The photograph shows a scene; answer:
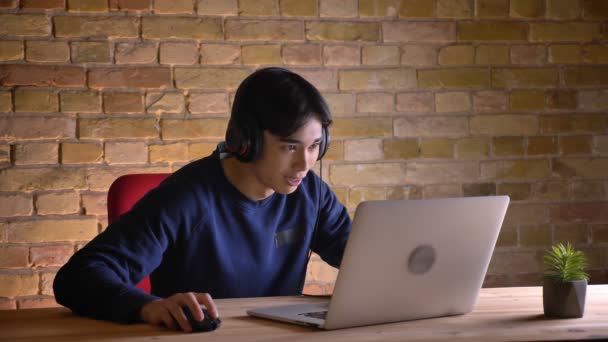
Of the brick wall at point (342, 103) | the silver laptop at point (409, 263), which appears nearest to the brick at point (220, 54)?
the brick wall at point (342, 103)

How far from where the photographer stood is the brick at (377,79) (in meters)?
2.82

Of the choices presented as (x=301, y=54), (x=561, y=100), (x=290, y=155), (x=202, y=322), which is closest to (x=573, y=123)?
(x=561, y=100)

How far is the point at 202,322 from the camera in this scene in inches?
52.6

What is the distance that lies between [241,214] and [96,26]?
104 cm

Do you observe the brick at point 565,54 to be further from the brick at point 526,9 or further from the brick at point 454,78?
the brick at point 454,78

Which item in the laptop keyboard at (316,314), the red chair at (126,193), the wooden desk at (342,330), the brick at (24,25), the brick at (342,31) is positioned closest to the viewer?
the wooden desk at (342,330)

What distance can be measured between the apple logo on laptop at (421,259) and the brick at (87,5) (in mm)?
1639

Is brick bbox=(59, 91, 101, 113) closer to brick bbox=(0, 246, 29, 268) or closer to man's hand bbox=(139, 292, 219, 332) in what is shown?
brick bbox=(0, 246, 29, 268)

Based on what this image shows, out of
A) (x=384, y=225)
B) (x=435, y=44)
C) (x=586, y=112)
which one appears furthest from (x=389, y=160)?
(x=384, y=225)

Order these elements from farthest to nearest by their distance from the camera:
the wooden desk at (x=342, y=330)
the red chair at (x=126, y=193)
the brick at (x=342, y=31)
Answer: the brick at (x=342, y=31), the red chair at (x=126, y=193), the wooden desk at (x=342, y=330)

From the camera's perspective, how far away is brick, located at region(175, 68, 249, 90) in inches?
106

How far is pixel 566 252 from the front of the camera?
1.50 metres

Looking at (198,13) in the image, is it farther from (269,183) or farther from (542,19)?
(542,19)

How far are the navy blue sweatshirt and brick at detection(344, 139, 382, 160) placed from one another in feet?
2.30
